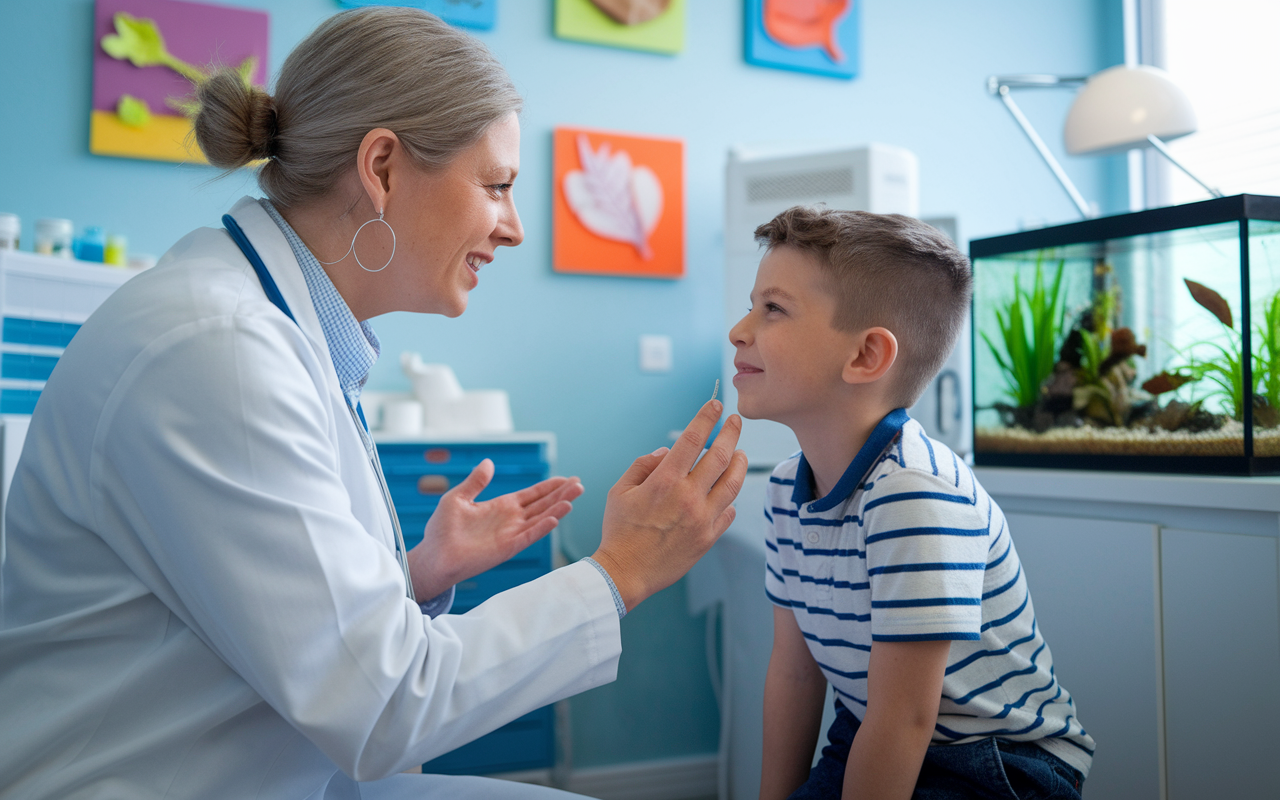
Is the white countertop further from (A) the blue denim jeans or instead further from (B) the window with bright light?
(B) the window with bright light

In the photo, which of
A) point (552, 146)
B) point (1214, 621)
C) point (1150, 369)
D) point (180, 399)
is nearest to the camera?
point (180, 399)

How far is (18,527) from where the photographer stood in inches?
29.2

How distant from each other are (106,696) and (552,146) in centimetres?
208

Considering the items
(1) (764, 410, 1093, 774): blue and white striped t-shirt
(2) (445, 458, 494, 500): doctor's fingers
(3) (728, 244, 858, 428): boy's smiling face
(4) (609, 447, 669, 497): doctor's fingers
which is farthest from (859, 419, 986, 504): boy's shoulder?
(2) (445, 458, 494, 500): doctor's fingers

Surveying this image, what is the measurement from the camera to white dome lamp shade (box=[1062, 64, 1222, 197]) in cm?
190

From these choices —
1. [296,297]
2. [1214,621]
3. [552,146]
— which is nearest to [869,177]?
[552,146]

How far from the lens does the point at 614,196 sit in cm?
250

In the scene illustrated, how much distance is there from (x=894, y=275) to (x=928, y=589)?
0.39 metres

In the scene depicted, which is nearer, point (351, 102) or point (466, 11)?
point (351, 102)

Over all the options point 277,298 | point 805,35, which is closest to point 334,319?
point 277,298

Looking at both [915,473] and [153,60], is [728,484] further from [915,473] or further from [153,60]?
[153,60]

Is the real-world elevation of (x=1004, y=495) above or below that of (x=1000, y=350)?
below

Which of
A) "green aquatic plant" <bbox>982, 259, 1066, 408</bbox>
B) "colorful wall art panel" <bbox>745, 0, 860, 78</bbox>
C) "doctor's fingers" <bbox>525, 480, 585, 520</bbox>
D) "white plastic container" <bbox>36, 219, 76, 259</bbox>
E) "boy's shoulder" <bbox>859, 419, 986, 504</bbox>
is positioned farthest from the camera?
"colorful wall art panel" <bbox>745, 0, 860, 78</bbox>

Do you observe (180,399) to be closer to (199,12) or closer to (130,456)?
(130,456)
